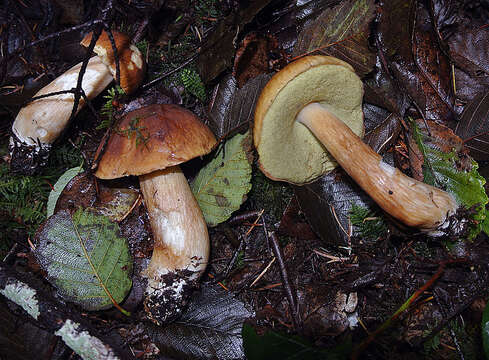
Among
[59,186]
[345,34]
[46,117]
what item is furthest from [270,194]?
[46,117]

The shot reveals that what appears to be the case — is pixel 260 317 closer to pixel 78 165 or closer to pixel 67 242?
Answer: pixel 67 242

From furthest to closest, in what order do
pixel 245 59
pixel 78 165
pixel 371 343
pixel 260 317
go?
pixel 78 165, pixel 245 59, pixel 260 317, pixel 371 343

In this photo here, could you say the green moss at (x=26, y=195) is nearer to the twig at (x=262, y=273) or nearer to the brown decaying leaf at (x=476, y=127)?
the twig at (x=262, y=273)

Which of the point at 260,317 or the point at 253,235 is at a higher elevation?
the point at 253,235

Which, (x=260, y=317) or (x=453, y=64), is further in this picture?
(x=453, y=64)

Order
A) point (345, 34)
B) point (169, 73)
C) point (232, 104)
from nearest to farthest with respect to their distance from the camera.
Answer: point (345, 34), point (232, 104), point (169, 73)

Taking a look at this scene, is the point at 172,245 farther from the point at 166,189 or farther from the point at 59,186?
the point at 59,186

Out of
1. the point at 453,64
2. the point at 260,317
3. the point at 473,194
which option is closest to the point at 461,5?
the point at 453,64
